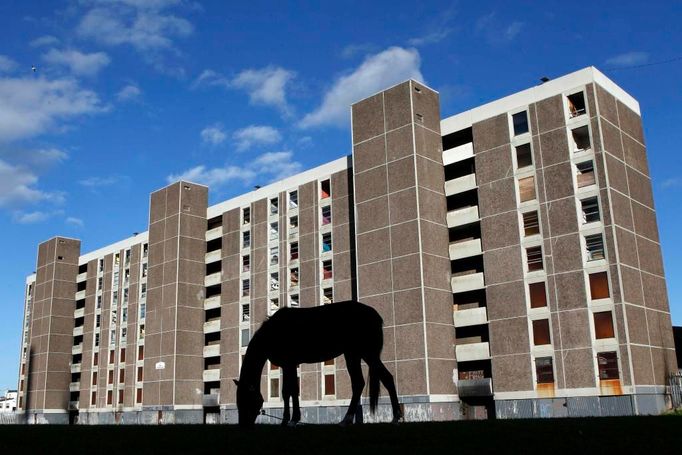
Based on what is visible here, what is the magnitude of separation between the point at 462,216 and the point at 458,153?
20.0 feet

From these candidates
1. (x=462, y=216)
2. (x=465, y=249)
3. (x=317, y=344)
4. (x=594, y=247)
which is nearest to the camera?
(x=317, y=344)

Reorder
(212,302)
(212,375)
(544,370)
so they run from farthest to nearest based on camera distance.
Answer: (212,302)
(212,375)
(544,370)

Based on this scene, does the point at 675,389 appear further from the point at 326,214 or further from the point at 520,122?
the point at 326,214

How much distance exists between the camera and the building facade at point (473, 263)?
53250mm

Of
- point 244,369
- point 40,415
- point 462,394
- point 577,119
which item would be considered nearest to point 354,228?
point 462,394

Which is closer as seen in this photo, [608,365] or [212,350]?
[608,365]

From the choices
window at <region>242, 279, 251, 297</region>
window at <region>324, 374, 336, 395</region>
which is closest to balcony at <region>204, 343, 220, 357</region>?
window at <region>242, 279, 251, 297</region>

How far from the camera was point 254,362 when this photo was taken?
63.1ft

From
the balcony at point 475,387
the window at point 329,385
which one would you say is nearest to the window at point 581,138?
the balcony at point 475,387

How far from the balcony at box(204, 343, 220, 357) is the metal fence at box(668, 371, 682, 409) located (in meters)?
49.6

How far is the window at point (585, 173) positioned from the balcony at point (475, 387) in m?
17.8

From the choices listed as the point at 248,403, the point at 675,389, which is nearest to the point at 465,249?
the point at 675,389

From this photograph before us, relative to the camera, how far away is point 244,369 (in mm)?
19047

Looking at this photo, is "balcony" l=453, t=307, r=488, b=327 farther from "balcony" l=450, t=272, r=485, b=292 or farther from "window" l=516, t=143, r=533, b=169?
"window" l=516, t=143, r=533, b=169
